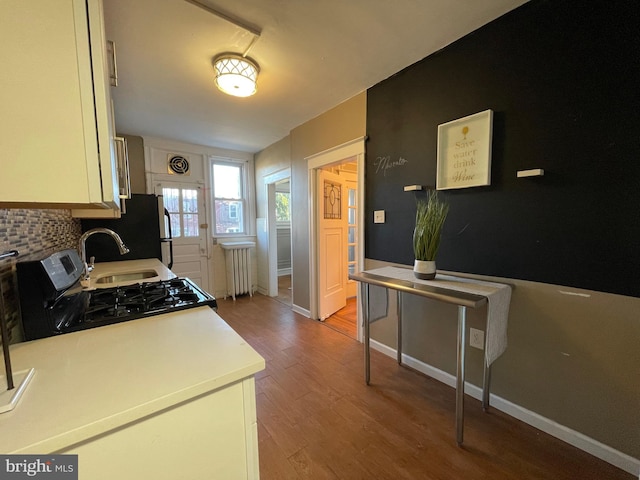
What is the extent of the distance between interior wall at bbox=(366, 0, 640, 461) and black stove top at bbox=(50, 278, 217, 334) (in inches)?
67.4

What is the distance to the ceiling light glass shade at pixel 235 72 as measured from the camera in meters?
1.84

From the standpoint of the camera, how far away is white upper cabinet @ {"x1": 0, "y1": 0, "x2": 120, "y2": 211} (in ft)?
1.73

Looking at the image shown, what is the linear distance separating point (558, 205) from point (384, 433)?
1.62 meters

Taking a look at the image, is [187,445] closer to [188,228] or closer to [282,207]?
[188,228]

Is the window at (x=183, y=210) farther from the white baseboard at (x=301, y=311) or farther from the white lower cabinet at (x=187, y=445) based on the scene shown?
the white lower cabinet at (x=187, y=445)

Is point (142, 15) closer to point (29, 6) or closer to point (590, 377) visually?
point (29, 6)

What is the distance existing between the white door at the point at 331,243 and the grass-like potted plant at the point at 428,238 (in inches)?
61.9

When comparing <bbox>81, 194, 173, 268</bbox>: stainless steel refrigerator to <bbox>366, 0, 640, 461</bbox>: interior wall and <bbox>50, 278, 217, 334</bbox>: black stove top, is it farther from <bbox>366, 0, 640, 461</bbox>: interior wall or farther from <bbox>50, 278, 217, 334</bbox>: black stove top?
<bbox>366, 0, 640, 461</bbox>: interior wall

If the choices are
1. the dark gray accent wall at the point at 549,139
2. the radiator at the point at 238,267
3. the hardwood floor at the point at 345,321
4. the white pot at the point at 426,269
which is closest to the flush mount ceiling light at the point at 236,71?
the dark gray accent wall at the point at 549,139

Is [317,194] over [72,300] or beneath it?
over

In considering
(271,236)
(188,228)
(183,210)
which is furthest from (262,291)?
(183,210)

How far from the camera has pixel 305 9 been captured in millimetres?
1459

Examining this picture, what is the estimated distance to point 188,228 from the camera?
398cm

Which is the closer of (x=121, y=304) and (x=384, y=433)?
(x=121, y=304)
